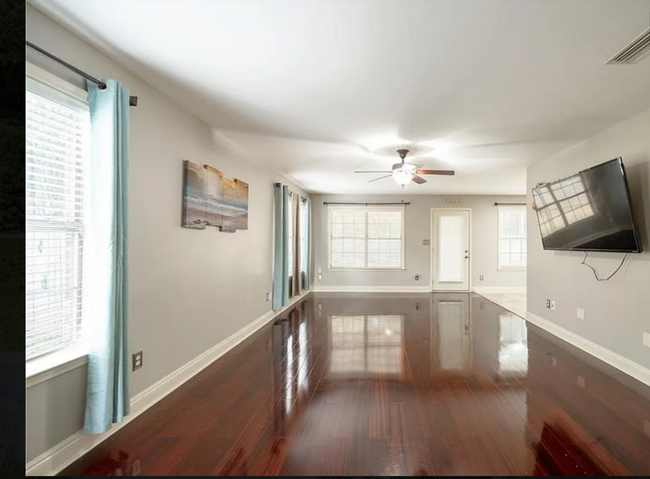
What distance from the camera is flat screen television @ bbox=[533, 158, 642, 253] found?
3.09m

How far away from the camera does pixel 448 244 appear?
8.47 metres

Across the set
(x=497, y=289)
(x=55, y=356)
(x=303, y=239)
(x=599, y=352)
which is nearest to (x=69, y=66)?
(x=55, y=356)

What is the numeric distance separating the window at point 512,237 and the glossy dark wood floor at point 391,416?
4756 mm

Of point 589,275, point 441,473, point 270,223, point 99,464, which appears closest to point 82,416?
point 99,464

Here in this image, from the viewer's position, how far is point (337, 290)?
845 cm

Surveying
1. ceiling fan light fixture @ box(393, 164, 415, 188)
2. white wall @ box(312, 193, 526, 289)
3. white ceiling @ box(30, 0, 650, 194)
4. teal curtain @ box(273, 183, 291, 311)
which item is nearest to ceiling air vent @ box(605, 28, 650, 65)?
white ceiling @ box(30, 0, 650, 194)

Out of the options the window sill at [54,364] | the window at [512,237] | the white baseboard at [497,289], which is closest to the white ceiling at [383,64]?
the window sill at [54,364]

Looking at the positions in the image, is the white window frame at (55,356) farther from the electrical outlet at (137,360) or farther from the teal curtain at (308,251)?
the teal curtain at (308,251)

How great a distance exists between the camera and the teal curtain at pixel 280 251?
550cm

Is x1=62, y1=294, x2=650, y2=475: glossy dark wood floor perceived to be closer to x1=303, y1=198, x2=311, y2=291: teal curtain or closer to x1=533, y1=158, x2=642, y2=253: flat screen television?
x1=533, y1=158, x2=642, y2=253: flat screen television

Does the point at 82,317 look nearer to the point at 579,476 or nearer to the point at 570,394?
the point at 579,476

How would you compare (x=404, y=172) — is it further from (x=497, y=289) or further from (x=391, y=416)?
(x=497, y=289)

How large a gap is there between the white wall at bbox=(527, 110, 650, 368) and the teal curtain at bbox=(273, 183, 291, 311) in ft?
12.6

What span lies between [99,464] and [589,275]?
471 cm
